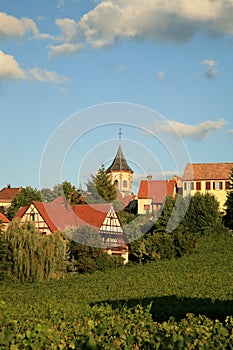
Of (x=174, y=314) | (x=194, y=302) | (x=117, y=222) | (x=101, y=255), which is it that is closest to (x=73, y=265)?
(x=101, y=255)

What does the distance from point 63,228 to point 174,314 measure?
3071 centimetres

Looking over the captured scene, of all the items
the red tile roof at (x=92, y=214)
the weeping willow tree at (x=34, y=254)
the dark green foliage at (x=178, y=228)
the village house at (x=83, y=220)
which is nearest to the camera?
the weeping willow tree at (x=34, y=254)

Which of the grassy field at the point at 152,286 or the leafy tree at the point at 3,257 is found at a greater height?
the leafy tree at the point at 3,257

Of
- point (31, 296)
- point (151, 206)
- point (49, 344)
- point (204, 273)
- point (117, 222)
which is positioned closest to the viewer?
point (49, 344)

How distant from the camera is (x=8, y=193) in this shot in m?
95.1

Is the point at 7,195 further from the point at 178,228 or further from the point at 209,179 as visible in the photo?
the point at 178,228

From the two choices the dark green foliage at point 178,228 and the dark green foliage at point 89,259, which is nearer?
the dark green foliage at point 89,259

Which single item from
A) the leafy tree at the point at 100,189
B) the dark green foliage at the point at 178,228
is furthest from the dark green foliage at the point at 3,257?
the leafy tree at the point at 100,189

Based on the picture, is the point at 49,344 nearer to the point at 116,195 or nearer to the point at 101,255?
the point at 101,255

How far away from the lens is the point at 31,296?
127ft

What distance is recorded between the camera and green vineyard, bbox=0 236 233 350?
12359 millimetres

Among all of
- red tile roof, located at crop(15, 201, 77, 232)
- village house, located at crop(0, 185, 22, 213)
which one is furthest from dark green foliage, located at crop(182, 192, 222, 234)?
village house, located at crop(0, 185, 22, 213)

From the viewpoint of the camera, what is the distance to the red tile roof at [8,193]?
93562 mm

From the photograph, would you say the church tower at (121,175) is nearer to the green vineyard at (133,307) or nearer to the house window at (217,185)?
the house window at (217,185)
